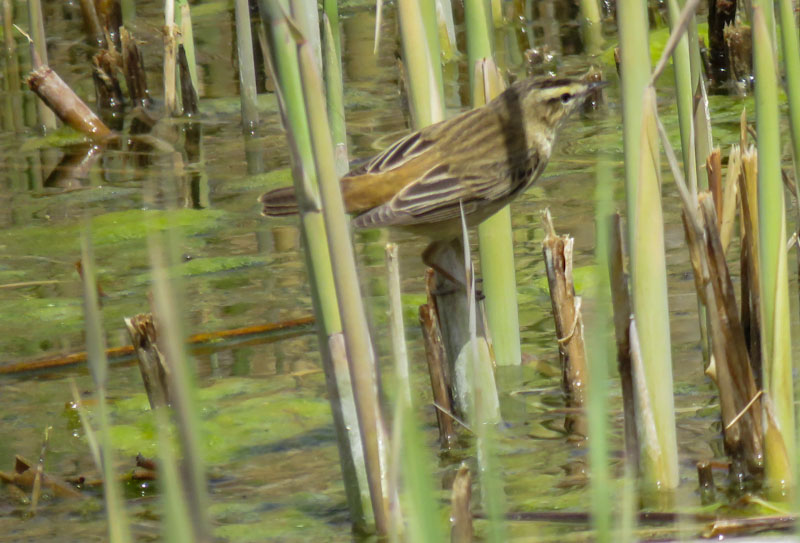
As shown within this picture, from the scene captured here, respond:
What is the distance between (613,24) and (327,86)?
5702 mm

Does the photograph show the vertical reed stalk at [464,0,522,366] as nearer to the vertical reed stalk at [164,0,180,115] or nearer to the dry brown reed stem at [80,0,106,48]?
the vertical reed stalk at [164,0,180,115]

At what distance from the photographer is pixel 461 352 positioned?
4.02 m

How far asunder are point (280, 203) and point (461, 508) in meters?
2.06

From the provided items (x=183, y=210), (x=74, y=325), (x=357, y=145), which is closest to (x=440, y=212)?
(x=74, y=325)

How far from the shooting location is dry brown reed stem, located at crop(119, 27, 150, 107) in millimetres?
8109

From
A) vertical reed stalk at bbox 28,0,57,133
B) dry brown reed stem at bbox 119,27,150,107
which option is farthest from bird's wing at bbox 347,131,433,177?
dry brown reed stem at bbox 119,27,150,107

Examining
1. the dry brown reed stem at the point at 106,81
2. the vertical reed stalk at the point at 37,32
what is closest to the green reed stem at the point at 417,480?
the vertical reed stalk at the point at 37,32

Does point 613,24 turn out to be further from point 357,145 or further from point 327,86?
point 327,86

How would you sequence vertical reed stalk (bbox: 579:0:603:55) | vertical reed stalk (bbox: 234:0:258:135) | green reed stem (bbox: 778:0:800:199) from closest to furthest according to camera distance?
green reed stem (bbox: 778:0:800:199) < vertical reed stalk (bbox: 234:0:258:135) < vertical reed stalk (bbox: 579:0:603:55)

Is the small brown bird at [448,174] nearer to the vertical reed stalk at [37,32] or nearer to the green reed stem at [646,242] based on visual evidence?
the green reed stem at [646,242]

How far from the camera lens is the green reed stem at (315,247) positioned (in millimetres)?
2531

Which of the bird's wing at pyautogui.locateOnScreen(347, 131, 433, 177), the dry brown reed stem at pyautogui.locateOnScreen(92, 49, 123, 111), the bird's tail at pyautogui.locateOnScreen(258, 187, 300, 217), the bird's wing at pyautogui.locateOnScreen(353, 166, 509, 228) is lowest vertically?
the bird's wing at pyautogui.locateOnScreen(353, 166, 509, 228)

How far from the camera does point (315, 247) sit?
281 cm

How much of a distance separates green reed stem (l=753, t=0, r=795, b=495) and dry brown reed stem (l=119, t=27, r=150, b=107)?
577 centimetres
